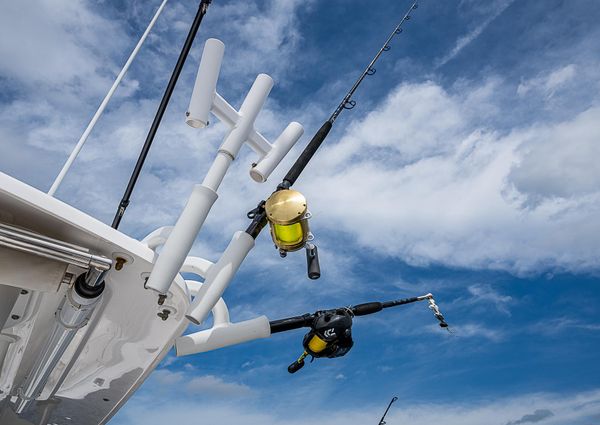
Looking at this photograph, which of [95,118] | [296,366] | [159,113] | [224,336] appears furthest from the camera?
[95,118]

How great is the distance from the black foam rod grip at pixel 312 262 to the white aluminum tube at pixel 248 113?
0.97 metres

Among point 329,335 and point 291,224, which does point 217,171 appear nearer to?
point 291,224

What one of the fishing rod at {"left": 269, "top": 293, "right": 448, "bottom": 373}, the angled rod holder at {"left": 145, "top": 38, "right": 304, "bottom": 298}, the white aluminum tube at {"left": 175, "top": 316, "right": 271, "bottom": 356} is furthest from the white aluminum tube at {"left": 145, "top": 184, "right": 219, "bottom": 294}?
the fishing rod at {"left": 269, "top": 293, "right": 448, "bottom": 373}

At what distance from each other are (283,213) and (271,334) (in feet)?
3.60

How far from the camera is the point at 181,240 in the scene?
12.1ft

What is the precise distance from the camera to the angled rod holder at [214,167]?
144 inches

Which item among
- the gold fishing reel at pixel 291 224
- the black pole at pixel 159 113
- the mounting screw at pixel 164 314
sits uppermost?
Result: the black pole at pixel 159 113

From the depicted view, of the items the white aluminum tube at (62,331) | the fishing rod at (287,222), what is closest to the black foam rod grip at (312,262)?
the fishing rod at (287,222)

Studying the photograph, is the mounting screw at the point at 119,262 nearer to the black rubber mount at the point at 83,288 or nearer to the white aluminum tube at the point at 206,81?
the black rubber mount at the point at 83,288

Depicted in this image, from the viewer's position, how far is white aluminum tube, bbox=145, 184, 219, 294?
3619 millimetres

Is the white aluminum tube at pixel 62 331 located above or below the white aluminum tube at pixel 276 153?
below

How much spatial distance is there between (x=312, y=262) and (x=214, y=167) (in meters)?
1.08

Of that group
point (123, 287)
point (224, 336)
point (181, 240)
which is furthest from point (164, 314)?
point (181, 240)

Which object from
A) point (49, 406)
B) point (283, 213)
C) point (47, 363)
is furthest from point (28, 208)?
point (49, 406)
